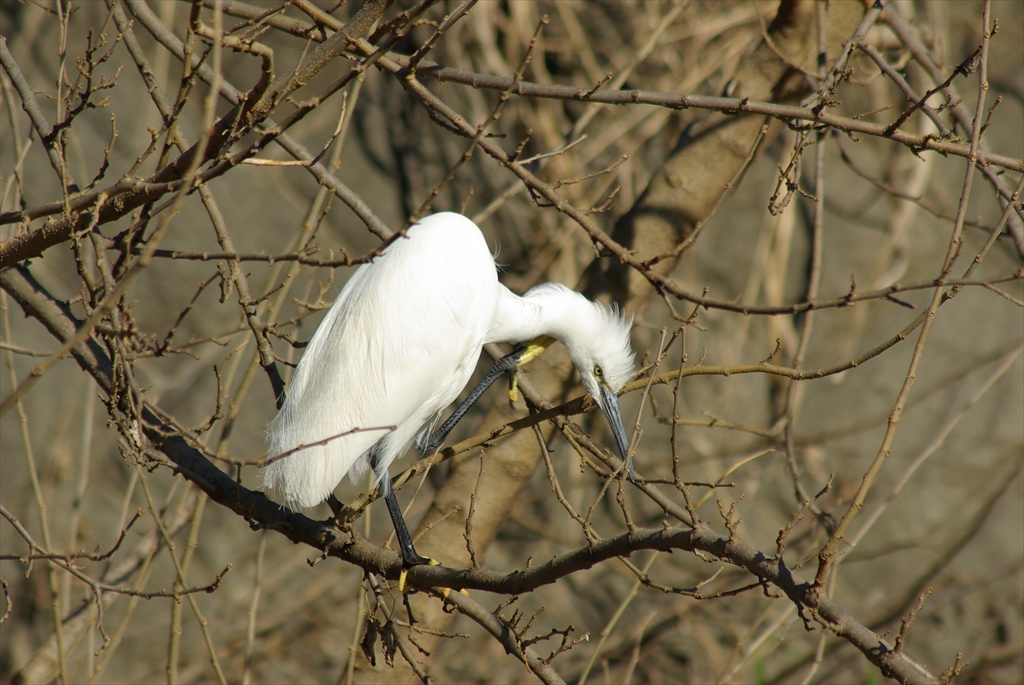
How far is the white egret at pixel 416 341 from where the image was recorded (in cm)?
253

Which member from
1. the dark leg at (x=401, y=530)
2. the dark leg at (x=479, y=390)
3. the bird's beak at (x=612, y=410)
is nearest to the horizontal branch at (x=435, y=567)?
the dark leg at (x=401, y=530)

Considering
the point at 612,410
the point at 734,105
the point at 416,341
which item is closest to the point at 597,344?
the point at 612,410

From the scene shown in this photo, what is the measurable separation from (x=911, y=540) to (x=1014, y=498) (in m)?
0.53

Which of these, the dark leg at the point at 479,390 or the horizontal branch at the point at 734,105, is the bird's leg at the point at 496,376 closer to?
the dark leg at the point at 479,390

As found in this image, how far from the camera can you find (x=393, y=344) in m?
2.59

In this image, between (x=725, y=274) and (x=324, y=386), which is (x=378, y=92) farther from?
(x=324, y=386)

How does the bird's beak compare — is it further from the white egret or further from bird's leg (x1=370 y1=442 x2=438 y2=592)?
bird's leg (x1=370 y1=442 x2=438 y2=592)

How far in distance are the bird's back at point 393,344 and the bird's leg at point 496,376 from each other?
97 mm

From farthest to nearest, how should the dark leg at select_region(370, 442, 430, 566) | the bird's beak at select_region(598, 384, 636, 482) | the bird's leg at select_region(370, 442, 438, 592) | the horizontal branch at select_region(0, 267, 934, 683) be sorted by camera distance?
the bird's beak at select_region(598, 384, 636, 482) → the dark leg at select_region(370, 442, 430, 566) → the bird's leg at select_region(370, 442, 438, 592) → the horizontal branch at select_region(0, 267, 934, 683)

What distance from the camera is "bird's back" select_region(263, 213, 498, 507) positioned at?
8.27ft

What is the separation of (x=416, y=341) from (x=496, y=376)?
33 centimetres

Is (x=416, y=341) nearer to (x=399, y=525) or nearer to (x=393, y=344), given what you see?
(x=393, y=344)

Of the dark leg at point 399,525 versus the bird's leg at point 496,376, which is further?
the bird's leg at point 496,376

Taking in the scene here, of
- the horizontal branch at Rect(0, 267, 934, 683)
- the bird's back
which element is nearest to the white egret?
the bird's back
